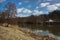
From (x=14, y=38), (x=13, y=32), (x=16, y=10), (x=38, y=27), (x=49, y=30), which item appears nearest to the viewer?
(x=14, y=38)

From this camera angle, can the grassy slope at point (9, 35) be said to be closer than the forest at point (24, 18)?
Yes

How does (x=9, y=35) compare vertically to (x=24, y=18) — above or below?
below

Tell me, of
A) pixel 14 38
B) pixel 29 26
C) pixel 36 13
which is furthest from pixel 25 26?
pixel 14 38

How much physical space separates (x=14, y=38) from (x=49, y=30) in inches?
83.9

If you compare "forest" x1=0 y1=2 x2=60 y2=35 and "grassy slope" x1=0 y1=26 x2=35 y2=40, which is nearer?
"grassy slope" x1=0 y1=26 x2=35 y2=40

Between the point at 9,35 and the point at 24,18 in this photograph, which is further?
the point at 24,18

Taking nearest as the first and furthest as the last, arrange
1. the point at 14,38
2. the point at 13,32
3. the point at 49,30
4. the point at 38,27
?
the point at 14,38
the point at 13,32
the point at 38,27
the point at 49,30

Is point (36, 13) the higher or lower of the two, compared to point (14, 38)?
higher

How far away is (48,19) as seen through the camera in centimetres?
506

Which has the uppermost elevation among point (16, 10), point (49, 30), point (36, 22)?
point (16, 10)

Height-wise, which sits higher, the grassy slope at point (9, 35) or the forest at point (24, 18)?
the forest at point (24, 18)

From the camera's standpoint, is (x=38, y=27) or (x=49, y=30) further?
(x=49, y=30)

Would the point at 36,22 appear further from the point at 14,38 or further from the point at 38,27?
the point at 14,38

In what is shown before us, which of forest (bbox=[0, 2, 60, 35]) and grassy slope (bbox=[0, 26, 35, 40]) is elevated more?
forest (bbox=[0, 2, 60, 35])
